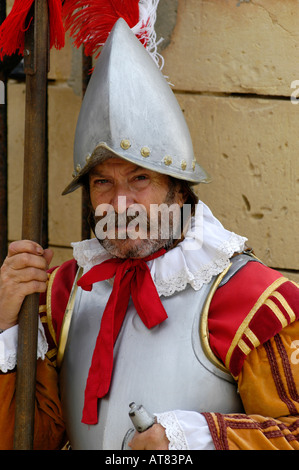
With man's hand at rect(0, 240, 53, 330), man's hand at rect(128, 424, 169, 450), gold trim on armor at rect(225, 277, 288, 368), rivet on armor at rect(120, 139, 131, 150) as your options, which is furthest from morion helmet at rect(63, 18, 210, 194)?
man's hand at rect(128, 424, 169, 450)

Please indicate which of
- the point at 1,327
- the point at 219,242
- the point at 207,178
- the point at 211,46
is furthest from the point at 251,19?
the point at 1,327

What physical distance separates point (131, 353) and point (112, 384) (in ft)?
0.37

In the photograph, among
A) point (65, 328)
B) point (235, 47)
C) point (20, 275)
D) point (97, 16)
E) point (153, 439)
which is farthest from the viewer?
point (235, 47)

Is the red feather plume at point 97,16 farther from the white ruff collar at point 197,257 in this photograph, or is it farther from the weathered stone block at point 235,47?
the white ruff collar at point 197,257

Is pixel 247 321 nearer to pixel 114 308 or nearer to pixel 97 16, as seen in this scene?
pixel 114 308

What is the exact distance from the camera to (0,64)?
2912 mm

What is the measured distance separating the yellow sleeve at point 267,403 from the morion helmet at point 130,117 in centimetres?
59

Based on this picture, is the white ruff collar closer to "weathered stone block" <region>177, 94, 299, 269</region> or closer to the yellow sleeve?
the yellow sleeve

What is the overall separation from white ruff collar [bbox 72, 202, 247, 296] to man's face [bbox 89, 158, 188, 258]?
0.07 m

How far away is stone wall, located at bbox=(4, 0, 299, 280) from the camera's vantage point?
273cm

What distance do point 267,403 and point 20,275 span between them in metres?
0.83

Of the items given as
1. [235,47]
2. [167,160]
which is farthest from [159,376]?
[235,47]

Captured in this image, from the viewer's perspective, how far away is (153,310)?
2.16 metres

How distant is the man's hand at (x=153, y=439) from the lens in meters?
1.95
